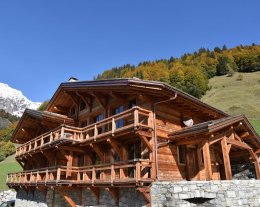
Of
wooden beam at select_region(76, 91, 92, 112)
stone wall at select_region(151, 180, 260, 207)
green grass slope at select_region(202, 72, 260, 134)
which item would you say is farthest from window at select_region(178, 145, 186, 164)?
green grass slope at select_region(202, 72, 260, 134)

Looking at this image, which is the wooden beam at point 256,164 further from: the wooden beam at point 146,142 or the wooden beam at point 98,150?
the wooden beam at point 98,150

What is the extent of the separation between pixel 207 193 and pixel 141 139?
Answer: 4.05 metres

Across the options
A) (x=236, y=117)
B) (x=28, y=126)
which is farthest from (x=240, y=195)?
(x=28, y=126)

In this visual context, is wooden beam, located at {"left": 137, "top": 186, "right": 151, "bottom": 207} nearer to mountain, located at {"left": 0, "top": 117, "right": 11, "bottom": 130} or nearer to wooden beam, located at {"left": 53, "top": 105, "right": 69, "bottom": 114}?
wooden beam, located at {"left": 53, "top": 105, "right": 69, "bottom": 114}

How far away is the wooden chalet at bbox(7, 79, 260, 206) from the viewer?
1262cm

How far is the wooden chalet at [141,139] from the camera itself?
12625 millimetres

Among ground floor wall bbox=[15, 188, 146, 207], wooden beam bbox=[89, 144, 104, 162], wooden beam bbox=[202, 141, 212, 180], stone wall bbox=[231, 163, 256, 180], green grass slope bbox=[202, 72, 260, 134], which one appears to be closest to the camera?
wooden beam bbox=[202, 141, 212, 180]

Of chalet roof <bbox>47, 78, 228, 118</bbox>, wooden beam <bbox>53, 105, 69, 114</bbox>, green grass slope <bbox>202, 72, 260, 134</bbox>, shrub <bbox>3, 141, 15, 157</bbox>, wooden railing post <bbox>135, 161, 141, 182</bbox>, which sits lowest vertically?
wooden railing post <bbox>135, 161, 141, 182</bbox>

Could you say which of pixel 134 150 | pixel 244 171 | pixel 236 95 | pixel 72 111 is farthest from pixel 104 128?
pixel 236 95

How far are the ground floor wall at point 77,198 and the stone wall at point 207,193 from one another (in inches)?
49.4

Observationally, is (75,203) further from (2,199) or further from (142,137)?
(2,199)

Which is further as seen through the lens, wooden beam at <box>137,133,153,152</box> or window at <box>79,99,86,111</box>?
window at <box>79,99,86,111</box>

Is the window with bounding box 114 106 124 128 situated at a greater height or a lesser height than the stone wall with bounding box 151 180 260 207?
greater

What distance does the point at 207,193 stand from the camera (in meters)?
10.7
